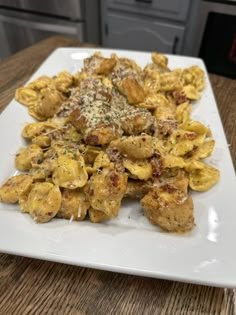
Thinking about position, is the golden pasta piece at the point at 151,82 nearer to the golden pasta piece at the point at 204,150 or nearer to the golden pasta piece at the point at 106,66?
the golden pasta piece at the point at 106,66

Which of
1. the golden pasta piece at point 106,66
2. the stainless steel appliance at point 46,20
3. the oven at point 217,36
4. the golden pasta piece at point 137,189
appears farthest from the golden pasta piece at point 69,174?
the stainless steel appliance at point 46,20

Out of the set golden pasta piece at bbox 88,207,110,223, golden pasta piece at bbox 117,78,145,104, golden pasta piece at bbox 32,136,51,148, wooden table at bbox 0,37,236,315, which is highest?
golden pasta piece at bbox 117,78,145,104

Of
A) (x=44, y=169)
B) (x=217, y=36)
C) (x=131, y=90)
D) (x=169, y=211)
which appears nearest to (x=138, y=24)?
(x=217, y=36)

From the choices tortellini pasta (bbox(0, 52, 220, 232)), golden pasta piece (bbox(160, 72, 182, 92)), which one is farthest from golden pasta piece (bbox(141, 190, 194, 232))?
golden pasta piece (bbox(160, 72, 182, 92))

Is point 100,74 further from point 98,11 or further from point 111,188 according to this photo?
point 98,11

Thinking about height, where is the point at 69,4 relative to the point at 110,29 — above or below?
above

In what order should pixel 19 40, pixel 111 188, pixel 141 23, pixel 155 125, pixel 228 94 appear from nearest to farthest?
pixel 111 188 → pixel 155 125 → pixel 228 94 → pixel 141 23 → pixel 19 40

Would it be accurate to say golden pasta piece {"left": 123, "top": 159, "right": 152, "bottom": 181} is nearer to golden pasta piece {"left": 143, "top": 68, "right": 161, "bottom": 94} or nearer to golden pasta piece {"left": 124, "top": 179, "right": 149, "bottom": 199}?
golden pasta piece {"left": 124, "top": 179, "right": 149, "bottom": 199}

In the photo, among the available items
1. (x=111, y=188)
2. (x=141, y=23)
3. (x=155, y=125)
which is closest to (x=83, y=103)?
(x=155, y=125)
